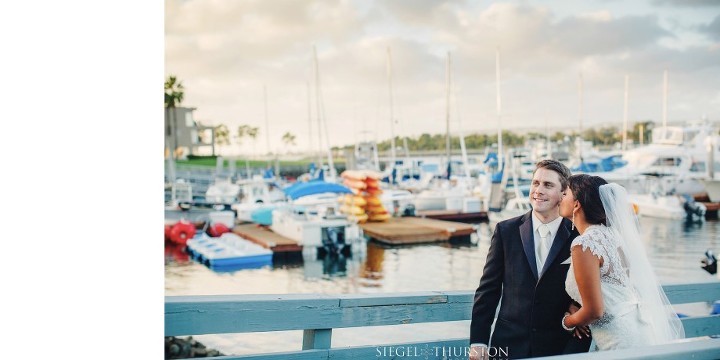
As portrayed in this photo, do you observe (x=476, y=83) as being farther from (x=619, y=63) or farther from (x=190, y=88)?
(x=190, y=88)

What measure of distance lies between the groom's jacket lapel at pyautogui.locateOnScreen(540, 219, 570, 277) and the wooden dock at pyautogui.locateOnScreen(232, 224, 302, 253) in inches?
584

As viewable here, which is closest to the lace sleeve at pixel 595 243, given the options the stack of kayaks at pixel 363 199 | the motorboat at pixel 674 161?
the stack of kayaks at pixel 363 199

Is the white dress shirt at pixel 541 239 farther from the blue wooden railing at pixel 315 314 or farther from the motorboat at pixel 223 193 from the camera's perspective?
the motorboat at pixel 223 193

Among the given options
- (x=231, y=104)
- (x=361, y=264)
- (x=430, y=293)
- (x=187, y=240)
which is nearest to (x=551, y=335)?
(x=430, y=293)

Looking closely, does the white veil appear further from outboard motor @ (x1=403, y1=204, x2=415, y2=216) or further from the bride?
outboard motor @ (x1=403, y1=204, x2=415, y2=216)

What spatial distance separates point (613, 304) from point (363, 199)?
63.9 ft

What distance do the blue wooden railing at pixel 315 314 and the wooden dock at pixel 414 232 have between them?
52.3 ft

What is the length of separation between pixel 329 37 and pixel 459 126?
7.13 metres

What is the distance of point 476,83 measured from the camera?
36.3 metres

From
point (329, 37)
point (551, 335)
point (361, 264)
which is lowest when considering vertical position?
point (361, 264)

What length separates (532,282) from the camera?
7.70ft

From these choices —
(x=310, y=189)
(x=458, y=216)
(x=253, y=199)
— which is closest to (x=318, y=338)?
(x=310, y=189)

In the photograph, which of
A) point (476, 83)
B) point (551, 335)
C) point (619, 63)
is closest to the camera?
point (551, 335)
